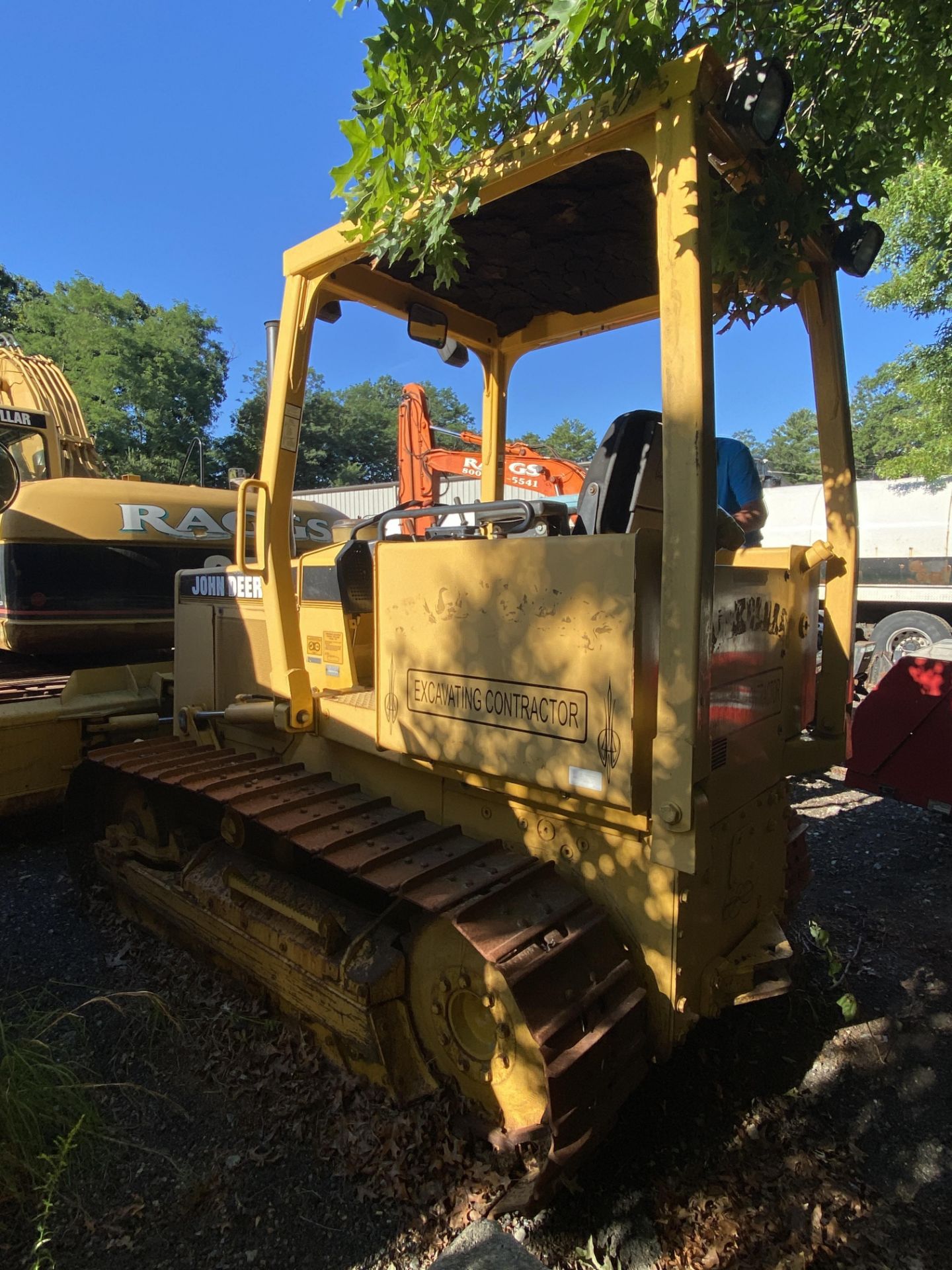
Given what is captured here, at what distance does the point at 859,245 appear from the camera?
2.53m

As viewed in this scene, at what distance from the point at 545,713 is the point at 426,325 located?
2.11 metres

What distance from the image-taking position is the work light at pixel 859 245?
2.53 m

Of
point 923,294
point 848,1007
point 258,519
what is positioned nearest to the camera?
point 258,519

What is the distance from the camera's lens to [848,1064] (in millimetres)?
2951

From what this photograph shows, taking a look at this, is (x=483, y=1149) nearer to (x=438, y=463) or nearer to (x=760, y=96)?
(x=760, y=96)

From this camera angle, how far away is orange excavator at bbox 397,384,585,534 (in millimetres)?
8164

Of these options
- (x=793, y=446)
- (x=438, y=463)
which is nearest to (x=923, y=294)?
(x=438, y=463)

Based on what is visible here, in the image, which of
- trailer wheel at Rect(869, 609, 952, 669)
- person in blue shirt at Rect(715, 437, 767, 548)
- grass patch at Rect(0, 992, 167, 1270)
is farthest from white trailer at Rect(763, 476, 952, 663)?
grass patch at Rect(0, 992, 167, 1270)

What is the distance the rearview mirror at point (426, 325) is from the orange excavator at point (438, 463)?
2805 millimetres

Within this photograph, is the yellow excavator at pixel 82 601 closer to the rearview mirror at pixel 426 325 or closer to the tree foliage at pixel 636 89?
the rearview mirror at pixel 426 325

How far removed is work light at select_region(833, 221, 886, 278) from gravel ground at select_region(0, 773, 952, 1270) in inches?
110

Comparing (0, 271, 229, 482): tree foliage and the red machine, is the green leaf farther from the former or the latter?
(0, 271, 229, 482): tree foliage

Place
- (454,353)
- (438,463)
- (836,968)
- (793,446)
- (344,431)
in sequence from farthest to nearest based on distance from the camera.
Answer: (793,446) < (344,431) < (438,463) < (454,353) < (836,968)

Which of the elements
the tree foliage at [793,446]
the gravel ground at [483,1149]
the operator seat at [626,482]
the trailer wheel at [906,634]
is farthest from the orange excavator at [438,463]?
the tree foliage at [793,446]
